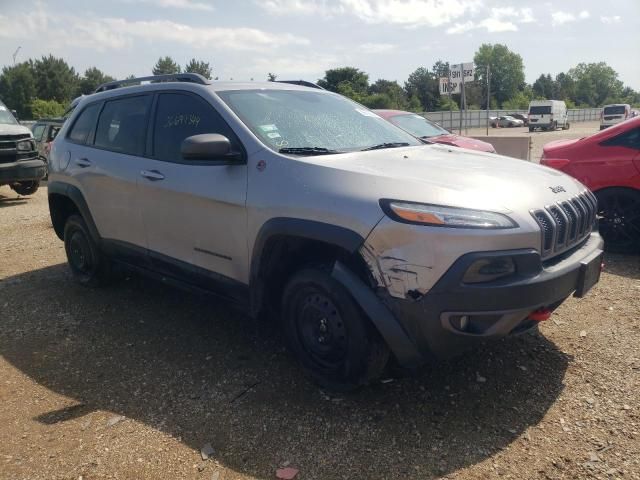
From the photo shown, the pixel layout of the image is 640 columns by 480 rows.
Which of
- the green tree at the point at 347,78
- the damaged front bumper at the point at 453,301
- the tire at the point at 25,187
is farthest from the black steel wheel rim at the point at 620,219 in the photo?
the green tree at the point at 347,78

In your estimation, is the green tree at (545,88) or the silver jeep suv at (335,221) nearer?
the silver jeep suv at (335,221)

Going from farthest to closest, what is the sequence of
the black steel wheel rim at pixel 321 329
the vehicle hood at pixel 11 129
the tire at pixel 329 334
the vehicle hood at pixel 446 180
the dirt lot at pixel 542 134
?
the dirt lot at pixel 542 134 < the vehicle hood at pixel 11 129 < the black steel wheel rim at pixel 321 329 < the tire at pixel 329 334 < the vehicle hood at pixel 446 180

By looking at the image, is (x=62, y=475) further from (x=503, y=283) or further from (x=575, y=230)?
(x=575, y=230)

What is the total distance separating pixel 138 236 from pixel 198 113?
1.16 m

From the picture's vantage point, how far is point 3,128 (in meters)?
10.8

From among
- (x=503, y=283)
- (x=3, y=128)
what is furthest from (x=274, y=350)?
(x=3, y=128)

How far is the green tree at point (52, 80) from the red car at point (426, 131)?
210 feet

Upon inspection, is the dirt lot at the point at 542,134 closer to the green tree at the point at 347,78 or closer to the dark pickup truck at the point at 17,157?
the dark pickup truck at the point at 17,157

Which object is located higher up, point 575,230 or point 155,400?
point 575,230

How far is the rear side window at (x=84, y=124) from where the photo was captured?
488 centimetres

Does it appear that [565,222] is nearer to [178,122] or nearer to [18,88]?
[178,122]

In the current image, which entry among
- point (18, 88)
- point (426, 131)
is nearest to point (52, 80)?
point (18, 88)

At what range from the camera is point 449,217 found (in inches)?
100

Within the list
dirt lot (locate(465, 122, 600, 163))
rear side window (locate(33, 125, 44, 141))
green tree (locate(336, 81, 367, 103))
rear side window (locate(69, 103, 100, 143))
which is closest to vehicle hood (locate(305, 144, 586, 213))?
rear side window (locate(69, 103, 100, 143))
